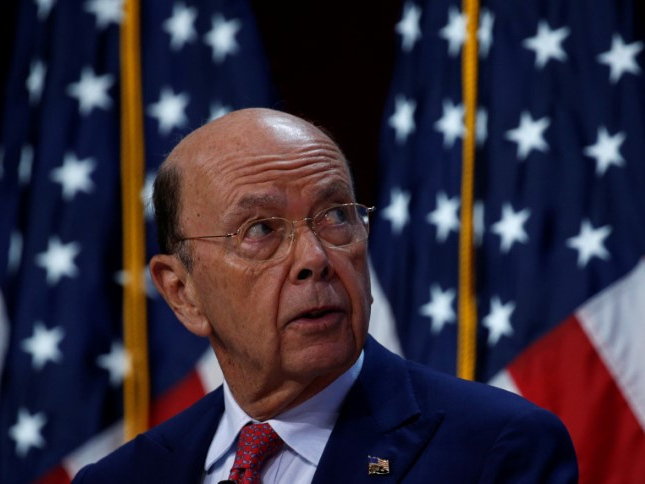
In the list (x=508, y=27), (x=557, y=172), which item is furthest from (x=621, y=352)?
(x=508, y=27)

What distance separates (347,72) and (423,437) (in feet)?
6.15

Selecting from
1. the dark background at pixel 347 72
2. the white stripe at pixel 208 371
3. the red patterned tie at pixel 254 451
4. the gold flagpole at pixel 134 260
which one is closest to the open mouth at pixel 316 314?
the red patterned tie at pixel 254 451

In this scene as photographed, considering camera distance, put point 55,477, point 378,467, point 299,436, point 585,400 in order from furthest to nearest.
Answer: point 55,477 < point 585,400 < point 299,436 < point 378,467

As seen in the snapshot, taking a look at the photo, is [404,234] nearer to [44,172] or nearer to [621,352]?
[621,352]

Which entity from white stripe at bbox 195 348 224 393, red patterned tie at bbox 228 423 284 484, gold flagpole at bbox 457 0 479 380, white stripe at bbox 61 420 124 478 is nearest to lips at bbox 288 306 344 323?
red patterned tie at bbox 228 423 284 484

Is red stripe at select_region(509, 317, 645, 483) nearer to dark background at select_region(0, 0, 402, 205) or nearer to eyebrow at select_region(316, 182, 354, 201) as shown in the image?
dark background at select_region(0, 0, 402, 205)

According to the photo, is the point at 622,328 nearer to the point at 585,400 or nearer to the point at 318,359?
the point at 585,400

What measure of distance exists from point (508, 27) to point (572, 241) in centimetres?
71

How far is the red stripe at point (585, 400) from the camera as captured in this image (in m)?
2.93

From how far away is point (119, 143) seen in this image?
11.6 ft

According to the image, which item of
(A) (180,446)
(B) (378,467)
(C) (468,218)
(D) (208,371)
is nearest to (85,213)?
(D) (208,371)

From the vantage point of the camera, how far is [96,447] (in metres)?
3.44

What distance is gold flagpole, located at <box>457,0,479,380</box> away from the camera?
3102 millimetres

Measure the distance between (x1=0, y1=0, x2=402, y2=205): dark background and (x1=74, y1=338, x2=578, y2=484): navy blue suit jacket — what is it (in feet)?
4.85
